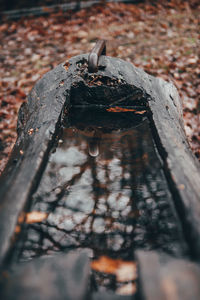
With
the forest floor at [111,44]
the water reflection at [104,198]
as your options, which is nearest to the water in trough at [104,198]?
the water reflection at [104,198]

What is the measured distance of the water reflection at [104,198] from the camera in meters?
1.16

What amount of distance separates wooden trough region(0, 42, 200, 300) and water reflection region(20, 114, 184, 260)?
3.4 inches

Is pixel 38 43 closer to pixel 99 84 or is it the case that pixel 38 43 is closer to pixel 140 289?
pixel 99 84

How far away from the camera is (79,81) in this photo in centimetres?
155

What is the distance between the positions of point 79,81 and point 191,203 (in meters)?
1.05

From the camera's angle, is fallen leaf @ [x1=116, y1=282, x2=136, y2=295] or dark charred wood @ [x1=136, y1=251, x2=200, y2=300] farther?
fallen leaf @ [x1=116, y1=282, x2=136, y2=295]

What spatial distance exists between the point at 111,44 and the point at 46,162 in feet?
10.1

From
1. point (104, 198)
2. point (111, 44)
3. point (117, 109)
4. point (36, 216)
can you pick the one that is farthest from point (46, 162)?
point (111, 44)

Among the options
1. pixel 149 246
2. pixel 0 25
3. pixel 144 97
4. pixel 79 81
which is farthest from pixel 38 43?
pixel 149 246

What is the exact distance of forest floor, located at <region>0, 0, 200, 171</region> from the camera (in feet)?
9.00

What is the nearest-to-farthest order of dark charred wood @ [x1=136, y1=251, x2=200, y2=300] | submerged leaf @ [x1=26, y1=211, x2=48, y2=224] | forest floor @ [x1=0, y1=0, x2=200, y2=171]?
dark charred wood @ [x1=136, y1=251, x2=200, y2=300]
submerged leaf @ [x1=26, y1=211, x2=48, y2=224]
forest floor @ [x1=0, y1=0, x2=200, y2=171]

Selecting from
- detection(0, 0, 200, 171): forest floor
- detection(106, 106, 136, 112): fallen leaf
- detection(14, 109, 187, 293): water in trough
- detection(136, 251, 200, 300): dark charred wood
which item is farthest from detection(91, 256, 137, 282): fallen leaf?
detection(0, 0, 200, 171): forest floor

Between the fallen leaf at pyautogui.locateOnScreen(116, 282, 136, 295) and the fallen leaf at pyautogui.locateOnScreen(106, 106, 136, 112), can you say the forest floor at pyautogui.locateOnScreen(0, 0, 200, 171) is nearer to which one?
the fallen leaf at pyautogui.locateOnScreen(106, 106, 136, 112)

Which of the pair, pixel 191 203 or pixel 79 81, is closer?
pixel 191 203
